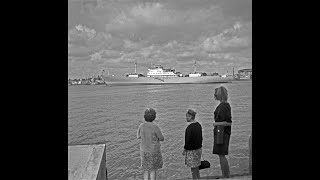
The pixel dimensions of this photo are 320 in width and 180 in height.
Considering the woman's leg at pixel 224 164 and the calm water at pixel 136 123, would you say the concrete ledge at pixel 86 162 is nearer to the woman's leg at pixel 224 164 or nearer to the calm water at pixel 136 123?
the woman's leg at pixel 224 164

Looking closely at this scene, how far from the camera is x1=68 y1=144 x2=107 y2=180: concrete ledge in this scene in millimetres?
2340

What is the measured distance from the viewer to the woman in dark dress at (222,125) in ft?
7.88

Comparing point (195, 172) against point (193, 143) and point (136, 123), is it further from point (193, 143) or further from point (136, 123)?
point (136, 123)

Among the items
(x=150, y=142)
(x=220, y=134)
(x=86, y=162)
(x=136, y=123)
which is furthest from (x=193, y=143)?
(x=136, y=123)

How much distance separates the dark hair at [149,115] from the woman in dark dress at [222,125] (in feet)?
1.46

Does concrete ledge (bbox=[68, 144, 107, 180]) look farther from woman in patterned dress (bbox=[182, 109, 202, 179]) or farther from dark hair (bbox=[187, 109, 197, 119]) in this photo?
dark hair (bbox=[187, 109, 197, 119])

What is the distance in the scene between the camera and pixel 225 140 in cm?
251

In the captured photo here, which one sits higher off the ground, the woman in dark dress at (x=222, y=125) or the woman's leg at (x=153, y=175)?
the woman in dark dress at (x=222, y=125)

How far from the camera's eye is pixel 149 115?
2.39m

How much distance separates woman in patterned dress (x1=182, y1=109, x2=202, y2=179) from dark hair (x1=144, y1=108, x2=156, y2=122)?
0.25 meters

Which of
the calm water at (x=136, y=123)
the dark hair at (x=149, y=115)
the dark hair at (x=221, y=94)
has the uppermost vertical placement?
the dark hair at (x=221, y=94)

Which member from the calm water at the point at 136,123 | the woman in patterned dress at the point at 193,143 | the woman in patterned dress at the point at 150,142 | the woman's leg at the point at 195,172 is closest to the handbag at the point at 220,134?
the woman in patterned dress at the point at 193,143
